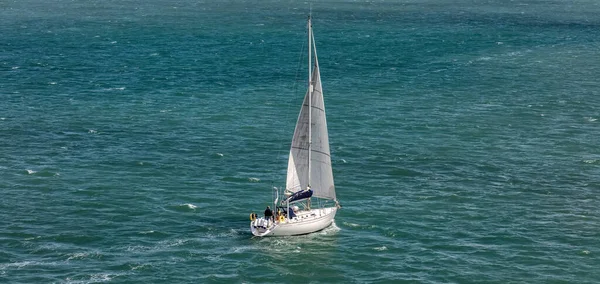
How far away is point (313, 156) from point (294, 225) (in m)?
8.83

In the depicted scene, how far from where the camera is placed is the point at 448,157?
161 m

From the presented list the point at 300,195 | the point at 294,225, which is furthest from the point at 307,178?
the point at 294,225

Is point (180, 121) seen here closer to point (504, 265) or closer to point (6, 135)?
point (6, 135)

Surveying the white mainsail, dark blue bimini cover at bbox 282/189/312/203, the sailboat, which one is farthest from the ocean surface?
the white mainsail

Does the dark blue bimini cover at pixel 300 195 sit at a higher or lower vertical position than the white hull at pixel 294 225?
higher

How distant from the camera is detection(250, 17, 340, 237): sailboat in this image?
11975cm

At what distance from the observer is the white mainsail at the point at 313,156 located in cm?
12131

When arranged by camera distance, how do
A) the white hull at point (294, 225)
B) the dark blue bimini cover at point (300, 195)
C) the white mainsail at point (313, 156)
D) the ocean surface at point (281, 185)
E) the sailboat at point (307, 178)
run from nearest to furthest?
the ocean surface at point (281, 185)
the white hull at point (294, 225)
the sailboat at point (307, 178)
the white mainsail at point (313, 156)
the dark blue bimini cover at point (300, 195)

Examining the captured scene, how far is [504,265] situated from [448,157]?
46656mm

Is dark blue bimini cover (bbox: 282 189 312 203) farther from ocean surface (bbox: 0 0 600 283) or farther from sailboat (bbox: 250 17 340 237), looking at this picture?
ocean surface (bbox: 0 0 600 283)

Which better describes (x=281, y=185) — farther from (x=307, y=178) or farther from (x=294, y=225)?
(x=294, y=225)

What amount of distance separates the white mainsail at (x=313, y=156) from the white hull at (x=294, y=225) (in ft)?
11.1

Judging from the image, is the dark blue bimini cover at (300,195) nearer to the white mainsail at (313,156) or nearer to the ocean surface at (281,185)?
the white mainsail at (313,156)

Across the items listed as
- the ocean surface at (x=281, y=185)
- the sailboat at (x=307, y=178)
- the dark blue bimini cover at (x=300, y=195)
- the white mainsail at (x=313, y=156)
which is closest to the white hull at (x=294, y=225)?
the sailboat at (x=307, y=178)
